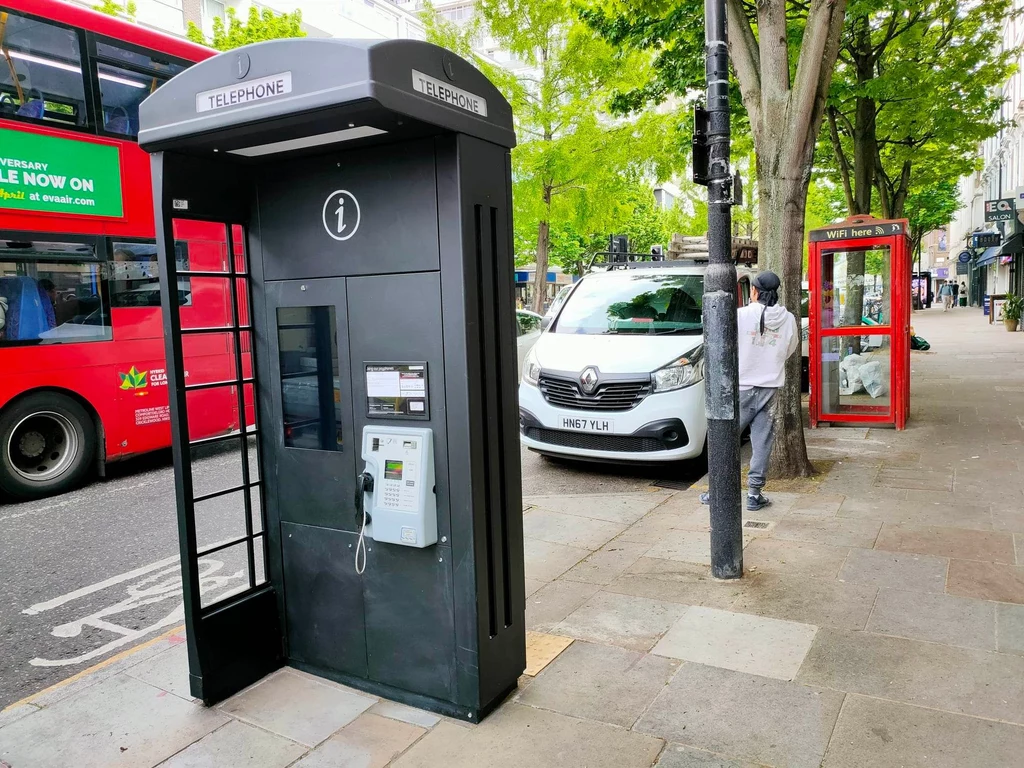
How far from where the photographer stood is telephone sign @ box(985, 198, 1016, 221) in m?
20.5

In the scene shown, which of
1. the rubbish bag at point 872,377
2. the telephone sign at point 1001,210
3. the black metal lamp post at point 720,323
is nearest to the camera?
the black metal lamp post at point 720,323

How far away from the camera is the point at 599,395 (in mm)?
7727

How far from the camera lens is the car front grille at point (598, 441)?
768cm

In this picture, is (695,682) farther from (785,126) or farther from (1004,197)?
(1004,197)

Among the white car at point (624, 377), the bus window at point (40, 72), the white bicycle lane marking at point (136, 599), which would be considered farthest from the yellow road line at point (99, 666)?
the bus window at point (40, 72)

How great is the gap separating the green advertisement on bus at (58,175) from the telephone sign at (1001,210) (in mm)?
20451

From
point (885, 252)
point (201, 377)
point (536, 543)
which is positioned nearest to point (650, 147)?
point (885, 252)

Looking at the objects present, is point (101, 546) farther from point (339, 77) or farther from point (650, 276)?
point (650, 276)

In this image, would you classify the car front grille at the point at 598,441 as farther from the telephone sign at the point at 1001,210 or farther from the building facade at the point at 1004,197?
the telephone sign at the point at 1001,210

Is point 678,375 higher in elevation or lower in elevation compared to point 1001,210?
lower

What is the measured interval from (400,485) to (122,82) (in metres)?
7.29

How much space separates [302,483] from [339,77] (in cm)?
184

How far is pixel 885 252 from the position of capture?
9781 mm

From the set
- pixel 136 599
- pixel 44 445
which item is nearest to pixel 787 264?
pixel 136 599
